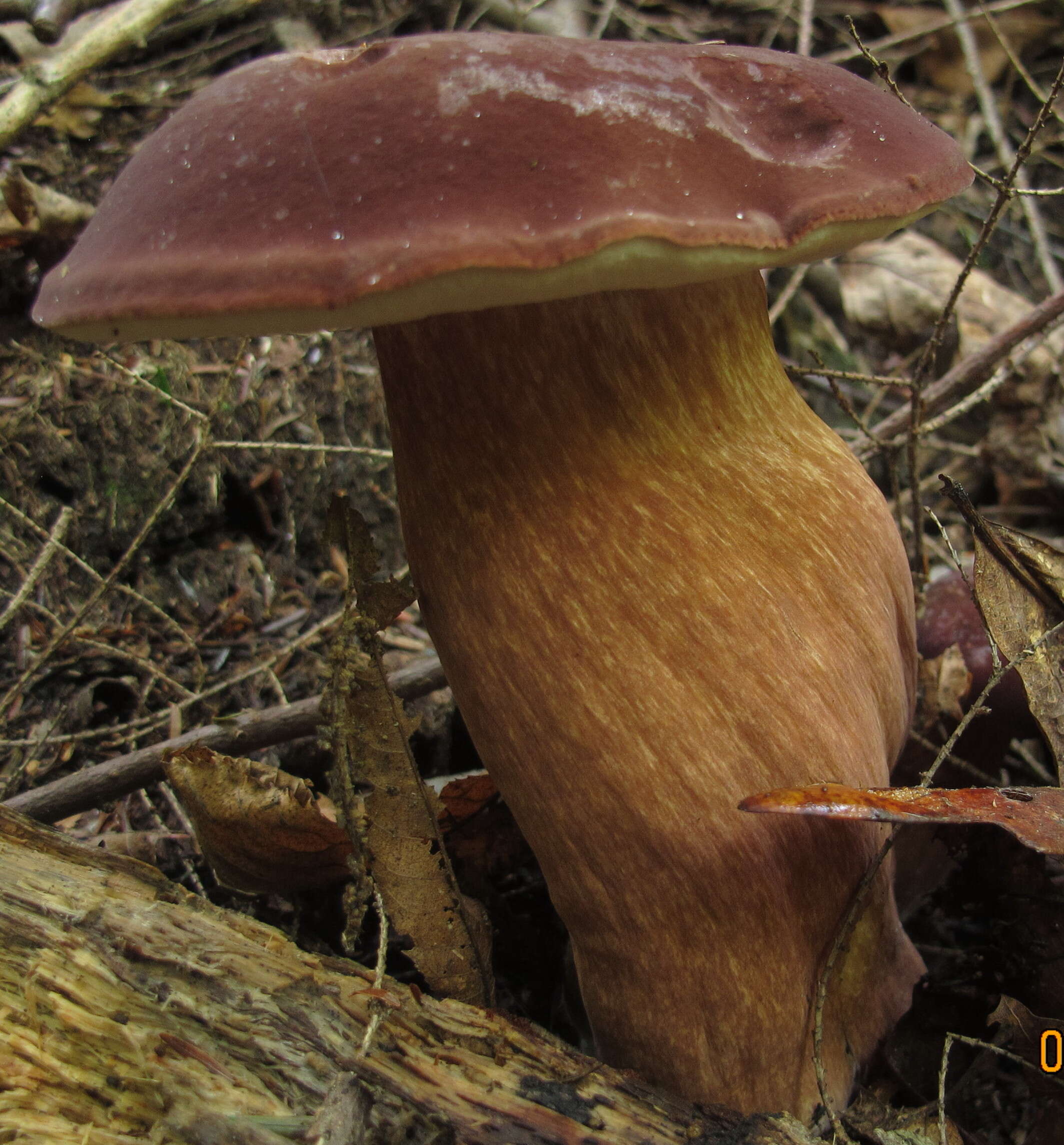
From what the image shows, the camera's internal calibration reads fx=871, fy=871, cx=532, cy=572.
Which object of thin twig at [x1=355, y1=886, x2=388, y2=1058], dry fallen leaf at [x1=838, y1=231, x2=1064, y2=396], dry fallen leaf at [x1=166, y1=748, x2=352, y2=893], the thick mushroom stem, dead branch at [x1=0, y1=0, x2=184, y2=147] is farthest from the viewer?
dry fallen leaf at [x1=838, y1=231, x2=1064, y2=396]

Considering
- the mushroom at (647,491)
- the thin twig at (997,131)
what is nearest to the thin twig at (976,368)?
the mushroom at (647,491)

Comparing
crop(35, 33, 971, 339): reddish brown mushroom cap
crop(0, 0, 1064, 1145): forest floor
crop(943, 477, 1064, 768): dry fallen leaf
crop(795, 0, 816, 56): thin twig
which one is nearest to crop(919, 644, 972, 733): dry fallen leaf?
crop(0, 0, 1064, 1145): forest floor

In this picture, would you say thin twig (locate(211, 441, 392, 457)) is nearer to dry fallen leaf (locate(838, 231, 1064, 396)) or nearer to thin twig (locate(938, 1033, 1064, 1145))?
thin twig (locate(938, 1033, 1064, 1145))

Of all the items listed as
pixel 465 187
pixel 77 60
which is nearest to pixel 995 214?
pixel 465 187

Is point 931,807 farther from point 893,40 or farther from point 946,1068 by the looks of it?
point 893,40

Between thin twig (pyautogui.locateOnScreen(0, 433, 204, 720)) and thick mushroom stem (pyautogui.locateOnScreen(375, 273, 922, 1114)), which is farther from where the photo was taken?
thin twig (pyautogui.locateOnScreen(0, 433, 204, 720))

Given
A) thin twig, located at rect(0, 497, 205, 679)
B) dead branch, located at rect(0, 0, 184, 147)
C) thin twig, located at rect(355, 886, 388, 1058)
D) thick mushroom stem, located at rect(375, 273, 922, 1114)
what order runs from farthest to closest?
1. dead branch, located at rect(0, 0, 184, 147)
2. thin twig, located at rect(0, 497, 205, 679)
3. thick mushroom stem, located at rect(375, 273, 922, 1114)
4. thin twig, located at rect(355, 886, 388, 1058)

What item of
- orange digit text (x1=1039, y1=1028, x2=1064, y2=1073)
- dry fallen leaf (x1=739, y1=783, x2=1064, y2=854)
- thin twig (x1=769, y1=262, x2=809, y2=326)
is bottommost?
orange digit text (x1=1039, y1=1028, x2=1064, y2=1073)
